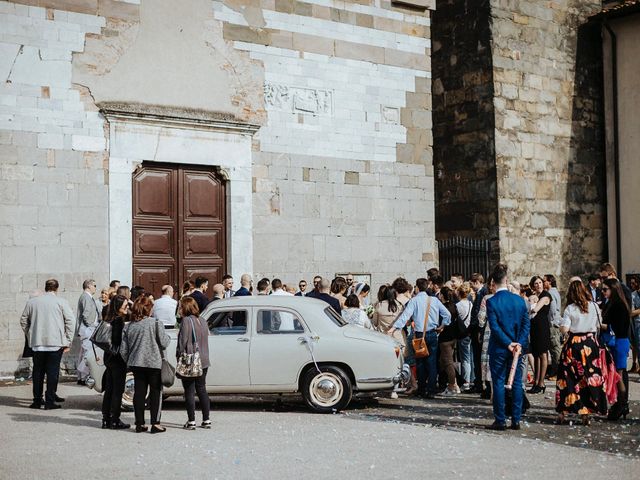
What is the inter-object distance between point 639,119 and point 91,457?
59.9ft

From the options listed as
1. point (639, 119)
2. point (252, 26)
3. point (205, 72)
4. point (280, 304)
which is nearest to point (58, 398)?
point (280, 304)

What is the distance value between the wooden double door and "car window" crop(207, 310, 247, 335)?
4.65 m

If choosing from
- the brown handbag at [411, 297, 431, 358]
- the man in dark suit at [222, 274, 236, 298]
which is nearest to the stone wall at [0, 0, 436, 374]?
the man in dark suit at [222, 274, 236, 298]

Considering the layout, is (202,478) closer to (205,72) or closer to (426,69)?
(205,72)

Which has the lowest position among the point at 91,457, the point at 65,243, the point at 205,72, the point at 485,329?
the point at 91,457

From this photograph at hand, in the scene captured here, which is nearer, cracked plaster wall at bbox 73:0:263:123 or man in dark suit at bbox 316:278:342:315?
man in dark suit at bbox 316:278:342:315

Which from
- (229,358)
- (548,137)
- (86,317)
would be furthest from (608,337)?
(548,137)

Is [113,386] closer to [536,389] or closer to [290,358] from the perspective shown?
[290,358]

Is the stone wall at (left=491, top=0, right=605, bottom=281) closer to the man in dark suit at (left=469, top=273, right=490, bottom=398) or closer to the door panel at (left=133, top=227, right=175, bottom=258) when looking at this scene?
the man in dark suit at (left=469, top=273, right=490, bottom=398)

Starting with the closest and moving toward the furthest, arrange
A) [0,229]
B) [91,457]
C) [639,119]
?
[91,457]
[0,229]
[639,119]

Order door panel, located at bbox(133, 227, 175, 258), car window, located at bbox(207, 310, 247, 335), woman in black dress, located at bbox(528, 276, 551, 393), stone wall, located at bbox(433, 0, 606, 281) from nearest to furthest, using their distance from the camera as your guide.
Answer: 1. car window, located at bbox(207, 310, 247, 335)
2. woman in black dress, located at bbox(528, 276, 551, 393)
3. door panel, located at bbox(133, 227, 175, 258)
4. stone wall, located at bbox(433, 0, 606, 281)

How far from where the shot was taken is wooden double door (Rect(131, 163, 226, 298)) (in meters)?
16.2

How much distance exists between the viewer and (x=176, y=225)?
54.6 ft

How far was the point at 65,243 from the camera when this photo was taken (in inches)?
599
